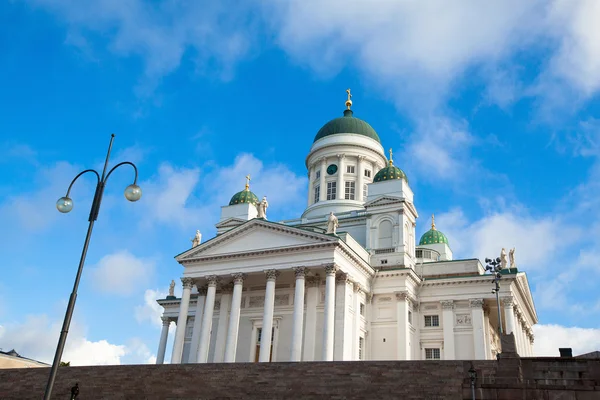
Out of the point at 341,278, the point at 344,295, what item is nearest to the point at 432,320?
the point at 344,295

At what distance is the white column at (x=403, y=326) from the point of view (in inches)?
1497

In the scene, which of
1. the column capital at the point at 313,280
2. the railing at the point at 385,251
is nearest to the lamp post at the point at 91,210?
the column capital at the point at 313,280

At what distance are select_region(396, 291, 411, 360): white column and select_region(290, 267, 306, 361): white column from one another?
24.8 ft

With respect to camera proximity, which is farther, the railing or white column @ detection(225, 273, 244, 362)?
the railing

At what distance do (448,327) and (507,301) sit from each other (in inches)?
173

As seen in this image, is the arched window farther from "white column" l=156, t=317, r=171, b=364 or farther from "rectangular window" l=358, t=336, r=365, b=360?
"white column" l=156, t=317, r=171, b=364

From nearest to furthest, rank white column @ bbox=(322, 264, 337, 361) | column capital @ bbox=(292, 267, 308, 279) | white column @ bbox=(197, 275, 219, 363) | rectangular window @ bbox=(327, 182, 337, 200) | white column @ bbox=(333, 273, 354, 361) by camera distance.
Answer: white column @ bbox=(322, 264, 337, 361), white column @ bbox=(333, 273, 354, 361), column capital @ bbox=(292, 267, 308, 279), white column @ bbox=(197, 275, 219, 363), rectangular window @ bbox=(327, 182, 337, 200)

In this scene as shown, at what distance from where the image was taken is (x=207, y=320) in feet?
123

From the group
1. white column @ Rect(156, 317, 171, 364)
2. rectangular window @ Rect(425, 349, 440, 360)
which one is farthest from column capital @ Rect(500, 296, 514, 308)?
white column @ Rect(156, 317, 171, 364)

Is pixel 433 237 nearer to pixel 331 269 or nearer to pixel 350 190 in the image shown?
pixel 350 190

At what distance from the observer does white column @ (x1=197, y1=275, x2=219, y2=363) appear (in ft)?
120

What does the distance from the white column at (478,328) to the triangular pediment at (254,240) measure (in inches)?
490

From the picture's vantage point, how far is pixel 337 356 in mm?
34375

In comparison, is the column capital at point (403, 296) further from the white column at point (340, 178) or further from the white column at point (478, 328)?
the white column at point (340, 178)
